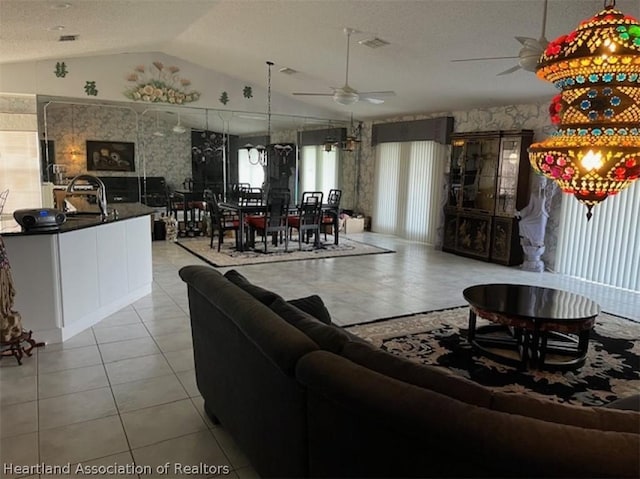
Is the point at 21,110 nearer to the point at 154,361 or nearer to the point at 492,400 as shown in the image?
the point at 154,361

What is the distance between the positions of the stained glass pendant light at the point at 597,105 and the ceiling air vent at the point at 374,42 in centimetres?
428

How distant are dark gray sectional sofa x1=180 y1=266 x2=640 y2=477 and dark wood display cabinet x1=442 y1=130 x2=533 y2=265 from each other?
5994 mm

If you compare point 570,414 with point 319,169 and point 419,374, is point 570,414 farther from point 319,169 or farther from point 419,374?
point 319,169

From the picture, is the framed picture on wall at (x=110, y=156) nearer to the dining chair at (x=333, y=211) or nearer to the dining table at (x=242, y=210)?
the dining table at (x=242, y=210)

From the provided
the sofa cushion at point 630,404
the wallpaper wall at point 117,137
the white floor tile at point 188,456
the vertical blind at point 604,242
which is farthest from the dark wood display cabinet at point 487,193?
the white floor tile at point 188,456

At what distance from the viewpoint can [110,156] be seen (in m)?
8.73

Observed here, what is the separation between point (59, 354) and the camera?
3443 mm

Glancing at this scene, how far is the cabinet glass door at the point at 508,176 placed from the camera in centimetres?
705

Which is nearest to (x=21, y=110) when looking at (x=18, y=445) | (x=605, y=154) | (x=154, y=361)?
(x=154, y=361)

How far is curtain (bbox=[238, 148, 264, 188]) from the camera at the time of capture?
10.1 m

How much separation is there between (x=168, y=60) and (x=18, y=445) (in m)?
7.96

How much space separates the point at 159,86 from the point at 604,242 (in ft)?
26.0

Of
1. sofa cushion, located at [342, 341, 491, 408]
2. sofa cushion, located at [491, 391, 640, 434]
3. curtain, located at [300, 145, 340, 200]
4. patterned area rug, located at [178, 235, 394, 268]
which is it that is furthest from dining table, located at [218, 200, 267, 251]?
sofa cushion, located at [491, 391, 640, 434]

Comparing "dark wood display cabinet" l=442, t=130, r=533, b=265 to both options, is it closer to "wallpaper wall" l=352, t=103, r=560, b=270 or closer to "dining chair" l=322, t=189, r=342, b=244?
"wallpaper wall" l=352, t=103, r=560, b=270
